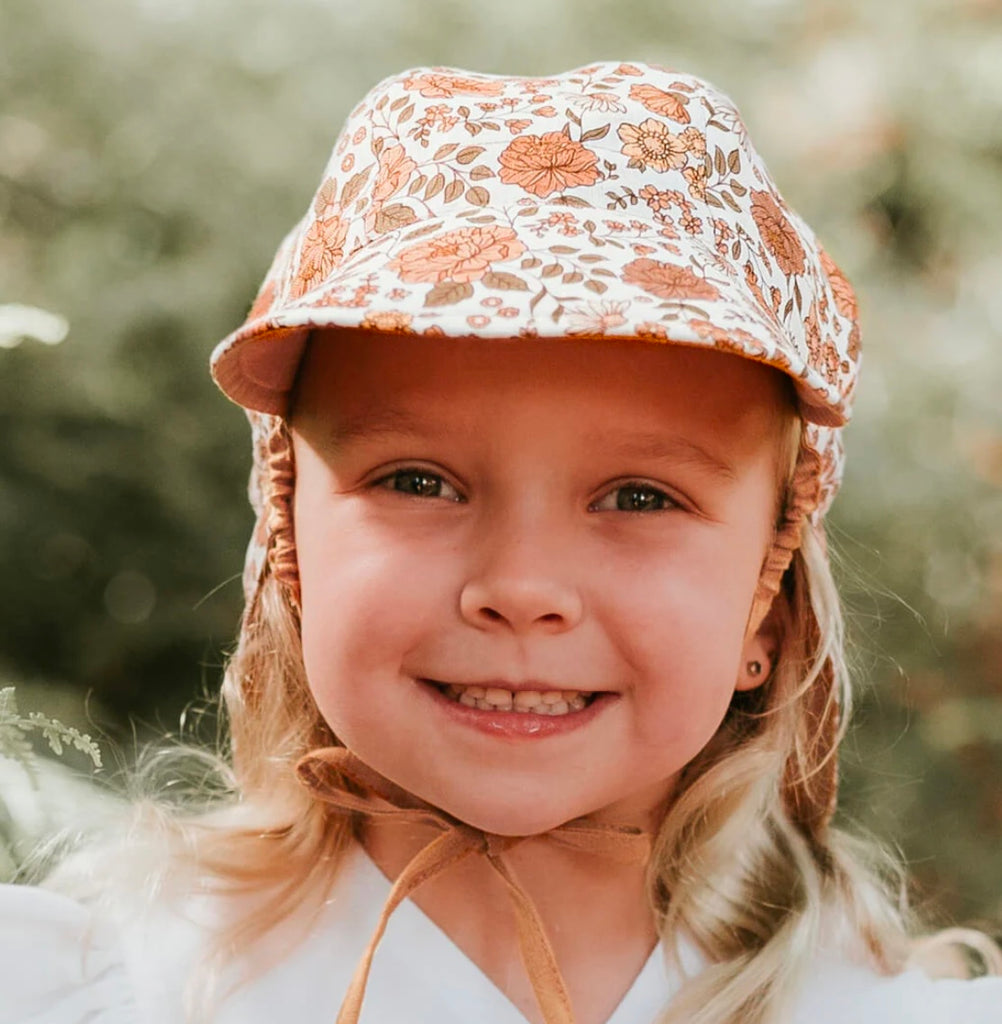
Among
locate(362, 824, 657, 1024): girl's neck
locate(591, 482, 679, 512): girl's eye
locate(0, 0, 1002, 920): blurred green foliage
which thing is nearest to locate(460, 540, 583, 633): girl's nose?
locate(591, 482, 679, 512): girl's eye

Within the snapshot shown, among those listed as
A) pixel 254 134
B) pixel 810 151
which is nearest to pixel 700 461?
pixel 254 134

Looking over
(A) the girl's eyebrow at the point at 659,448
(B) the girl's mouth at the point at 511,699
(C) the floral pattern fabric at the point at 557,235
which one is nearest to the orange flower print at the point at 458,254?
(C) the floral pattern fabric at the point at 557,235

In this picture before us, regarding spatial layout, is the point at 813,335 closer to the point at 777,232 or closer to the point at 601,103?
the point at 777,232

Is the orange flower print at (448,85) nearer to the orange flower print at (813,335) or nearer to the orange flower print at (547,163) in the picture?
the orange flower print at (547,163)

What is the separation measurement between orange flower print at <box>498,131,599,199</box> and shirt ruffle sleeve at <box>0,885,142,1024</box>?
980 millimetres

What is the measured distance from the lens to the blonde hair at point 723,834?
1.71 meters

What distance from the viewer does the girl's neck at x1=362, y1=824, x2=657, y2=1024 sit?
5.42 feet

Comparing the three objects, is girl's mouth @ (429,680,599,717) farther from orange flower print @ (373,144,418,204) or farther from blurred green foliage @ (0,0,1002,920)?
blurred green foliage @ (0,0,1002,920)

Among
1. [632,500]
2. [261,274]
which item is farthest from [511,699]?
[261,274]

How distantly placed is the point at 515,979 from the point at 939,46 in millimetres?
2390

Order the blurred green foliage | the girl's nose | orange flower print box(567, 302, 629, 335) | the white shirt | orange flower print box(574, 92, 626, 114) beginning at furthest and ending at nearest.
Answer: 1. the blurred green foliage
2. the white shirt
3. orange flower print box(574, 92, 626, 114)
4. the girl's nose
5. orange flower print box(567, 302, 629, 335)

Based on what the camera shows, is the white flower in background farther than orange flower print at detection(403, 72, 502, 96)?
No

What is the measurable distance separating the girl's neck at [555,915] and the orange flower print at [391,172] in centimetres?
74

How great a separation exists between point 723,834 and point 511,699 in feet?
1.53
